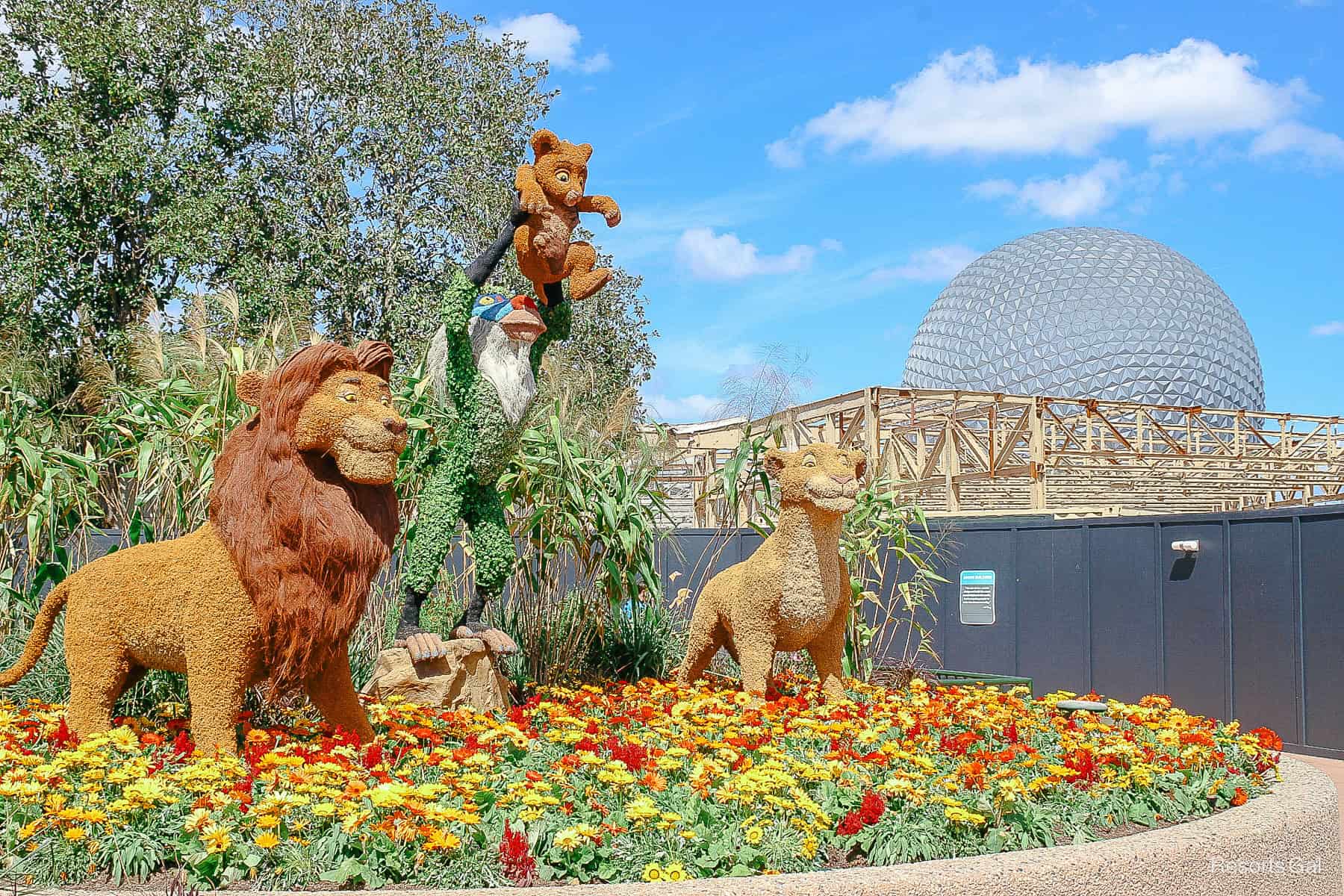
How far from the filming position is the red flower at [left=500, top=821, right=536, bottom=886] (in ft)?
8.77

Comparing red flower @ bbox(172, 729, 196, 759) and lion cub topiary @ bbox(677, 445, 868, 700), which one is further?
lion cub topiary @ bbox(677, 445, 868, 700)

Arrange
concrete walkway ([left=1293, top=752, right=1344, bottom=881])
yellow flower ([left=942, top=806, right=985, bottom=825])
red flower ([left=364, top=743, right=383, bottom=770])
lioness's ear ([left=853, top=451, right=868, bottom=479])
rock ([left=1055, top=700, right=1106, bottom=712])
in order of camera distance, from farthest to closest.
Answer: concrete walkway ([left=1293, top=752, right=1344, bottom=881])
rock ([left=1055, top=700, right=1106, bottom=712])
lioness's ear ([left=853, top=451, right=868, bottom=479])
red flower ([left=364, top=743, right=383, bottom=770])
yellow flower ([left=942, top=806, right=985, bottom=825])

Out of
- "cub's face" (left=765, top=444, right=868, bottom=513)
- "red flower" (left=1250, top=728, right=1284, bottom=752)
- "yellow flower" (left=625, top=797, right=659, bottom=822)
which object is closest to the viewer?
"yellow flower" (left=625, top=797, right=659, bottom=822)

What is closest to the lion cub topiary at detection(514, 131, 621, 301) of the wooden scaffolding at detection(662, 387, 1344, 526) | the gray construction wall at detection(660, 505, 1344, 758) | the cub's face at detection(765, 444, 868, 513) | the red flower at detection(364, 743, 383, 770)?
the cub's face at detection(765, 444, 868, 513)

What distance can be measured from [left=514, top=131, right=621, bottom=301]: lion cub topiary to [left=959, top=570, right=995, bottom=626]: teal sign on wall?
18.0 feet

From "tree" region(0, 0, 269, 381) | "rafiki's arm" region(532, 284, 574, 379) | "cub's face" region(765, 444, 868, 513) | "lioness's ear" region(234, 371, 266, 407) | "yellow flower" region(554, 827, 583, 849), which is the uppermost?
"tree" region(0, 0, 269, 381)

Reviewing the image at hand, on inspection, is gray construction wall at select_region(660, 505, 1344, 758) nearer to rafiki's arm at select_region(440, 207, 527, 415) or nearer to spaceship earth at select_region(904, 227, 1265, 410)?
rafiki's arm at select_region(440, 207, 527, 415)

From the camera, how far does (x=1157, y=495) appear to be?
17875 millimetres

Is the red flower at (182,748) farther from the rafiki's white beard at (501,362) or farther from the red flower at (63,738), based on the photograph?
the rafiki's white beard at (501,362)

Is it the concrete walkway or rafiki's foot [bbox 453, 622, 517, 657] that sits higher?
Answer: rafiki's foot [bbox 453, 622, 517, 657]

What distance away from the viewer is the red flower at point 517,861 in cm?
267

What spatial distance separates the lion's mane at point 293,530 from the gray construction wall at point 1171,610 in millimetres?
2898

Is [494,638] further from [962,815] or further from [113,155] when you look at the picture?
[113,155]

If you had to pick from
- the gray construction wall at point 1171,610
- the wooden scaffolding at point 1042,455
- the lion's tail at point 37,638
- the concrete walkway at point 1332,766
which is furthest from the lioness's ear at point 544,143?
the wooden scaffolding at point 1042,455
